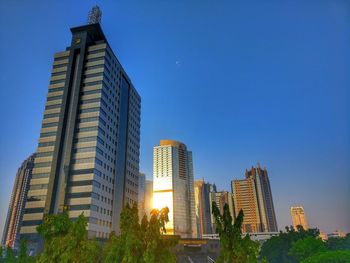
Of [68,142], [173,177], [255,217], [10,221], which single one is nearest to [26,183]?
[10,221]

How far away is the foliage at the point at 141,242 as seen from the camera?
21.3 metres

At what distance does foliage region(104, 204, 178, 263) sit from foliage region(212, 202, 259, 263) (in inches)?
190

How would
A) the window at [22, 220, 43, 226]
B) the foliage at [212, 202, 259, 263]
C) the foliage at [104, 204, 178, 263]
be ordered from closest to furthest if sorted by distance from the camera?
the foliage at [212, 202, 259, 263] < the foliage at [104, 204, 178, 263] < the window at [22, 220, 43, 226]

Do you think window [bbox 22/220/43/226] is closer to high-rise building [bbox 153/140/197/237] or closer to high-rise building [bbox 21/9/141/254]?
high-rise building [bbox 21/9/141/254]

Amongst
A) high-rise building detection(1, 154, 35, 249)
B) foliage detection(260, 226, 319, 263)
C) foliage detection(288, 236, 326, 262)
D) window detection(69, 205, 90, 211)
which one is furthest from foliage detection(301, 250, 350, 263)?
high-rise building detection(1, 154, 35, 249)

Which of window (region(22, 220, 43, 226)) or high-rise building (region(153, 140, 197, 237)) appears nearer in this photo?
window (region(22, 220, 43, 226))

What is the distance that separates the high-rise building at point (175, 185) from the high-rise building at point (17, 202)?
70.4 meters

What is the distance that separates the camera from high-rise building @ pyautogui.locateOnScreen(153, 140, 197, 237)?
16812 centimetres

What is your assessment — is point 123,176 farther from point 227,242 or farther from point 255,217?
point 255,217

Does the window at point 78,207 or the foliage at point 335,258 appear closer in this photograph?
the foliage at point 335,258

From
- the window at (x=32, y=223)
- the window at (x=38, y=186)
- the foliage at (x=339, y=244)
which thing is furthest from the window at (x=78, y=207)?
the foliage at (x=339, y=244)

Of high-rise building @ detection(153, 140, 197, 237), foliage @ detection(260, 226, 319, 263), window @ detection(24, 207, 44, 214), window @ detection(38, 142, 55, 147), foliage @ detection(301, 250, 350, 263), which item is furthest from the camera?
high-rise building @ detection(153, 140, 197, 237)

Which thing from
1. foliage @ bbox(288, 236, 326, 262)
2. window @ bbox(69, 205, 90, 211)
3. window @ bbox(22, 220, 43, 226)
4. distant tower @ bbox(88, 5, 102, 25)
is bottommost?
foliage @ bbox(288, 236, 326, 262)

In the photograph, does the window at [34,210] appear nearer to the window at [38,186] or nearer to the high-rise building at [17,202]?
the window at [38,186]
